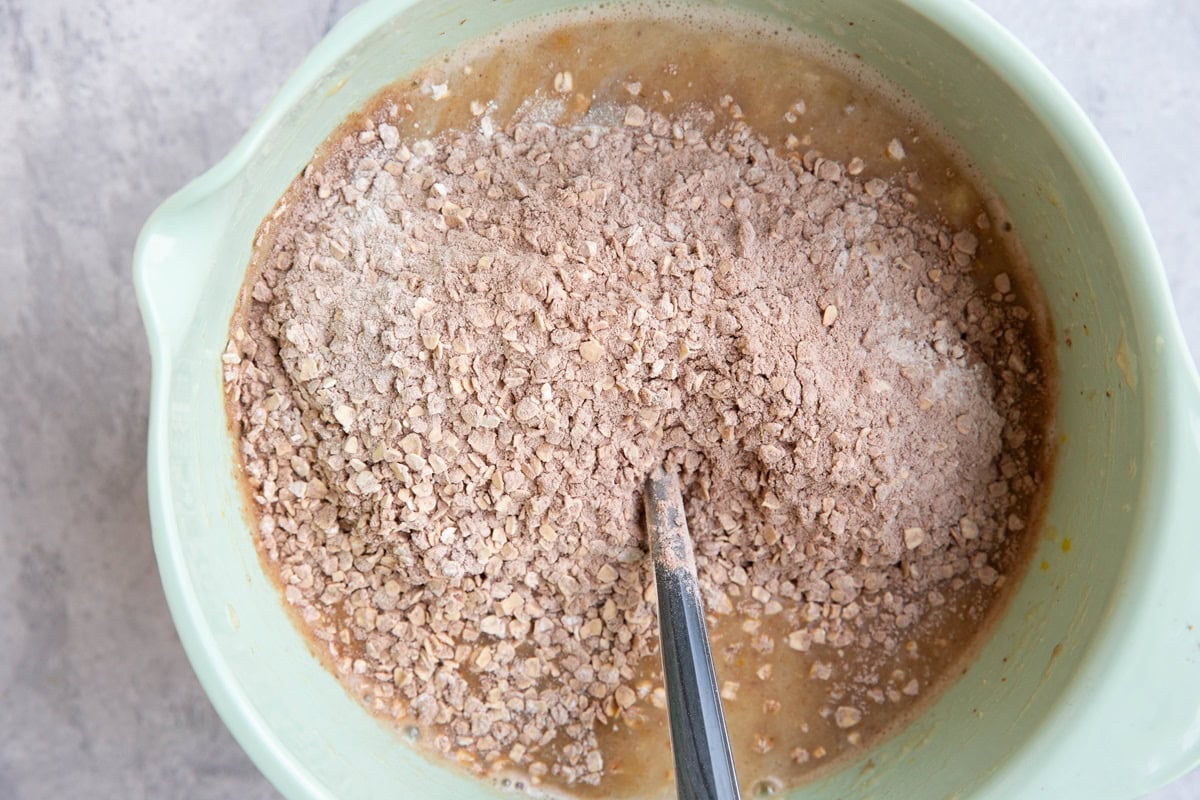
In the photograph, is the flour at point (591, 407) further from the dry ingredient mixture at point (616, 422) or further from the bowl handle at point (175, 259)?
the bowl handle at point (175, 259)

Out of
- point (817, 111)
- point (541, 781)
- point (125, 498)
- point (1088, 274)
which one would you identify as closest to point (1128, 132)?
point (1088, 274)

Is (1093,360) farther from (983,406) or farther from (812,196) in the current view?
(812,196)

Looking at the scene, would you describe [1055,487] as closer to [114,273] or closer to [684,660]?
[684,660]

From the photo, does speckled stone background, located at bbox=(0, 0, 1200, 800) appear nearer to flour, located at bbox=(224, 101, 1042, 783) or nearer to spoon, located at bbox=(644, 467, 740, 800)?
flour, located at bbox=(224, 101, 1042, 783)

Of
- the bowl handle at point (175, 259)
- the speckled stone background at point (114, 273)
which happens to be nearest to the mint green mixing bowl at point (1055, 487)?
the bowl handle at point (175, 259)

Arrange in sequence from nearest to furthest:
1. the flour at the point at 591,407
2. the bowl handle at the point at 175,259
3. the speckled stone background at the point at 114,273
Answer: the bowl handle at the point at 175,259 < the flour at the point at 591,407 < the speckled stone background at the point at 114,273

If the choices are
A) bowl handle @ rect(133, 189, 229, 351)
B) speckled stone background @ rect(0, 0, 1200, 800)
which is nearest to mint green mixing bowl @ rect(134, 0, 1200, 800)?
bowl handle @ rect(133, 189, 229, 351)

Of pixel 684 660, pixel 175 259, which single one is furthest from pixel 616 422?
pixel 175 259

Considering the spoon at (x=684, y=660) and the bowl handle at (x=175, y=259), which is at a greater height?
the bowl handle at (x=175, y=259)
